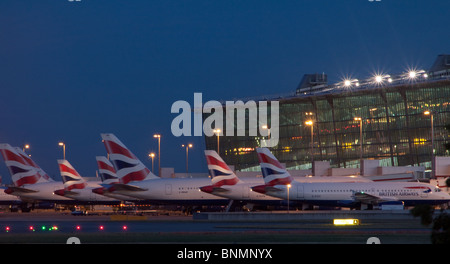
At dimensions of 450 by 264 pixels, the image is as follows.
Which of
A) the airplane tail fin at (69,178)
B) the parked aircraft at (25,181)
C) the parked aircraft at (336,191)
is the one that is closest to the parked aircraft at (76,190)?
the airplane tail fin at (69,178)

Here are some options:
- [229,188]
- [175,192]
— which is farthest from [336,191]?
[175,192]

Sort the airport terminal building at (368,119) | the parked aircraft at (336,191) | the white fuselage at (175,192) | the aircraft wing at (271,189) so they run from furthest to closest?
the airport terminal building at (368,119) < the white fuselage at (175,192) < the parked aircraft at (336,191) < the aircraft wing at (271,189)

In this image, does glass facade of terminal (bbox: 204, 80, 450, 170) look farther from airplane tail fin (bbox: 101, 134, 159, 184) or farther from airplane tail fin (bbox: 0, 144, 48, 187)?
airplane tail fin (bbox: 101, 134, 159, 184)

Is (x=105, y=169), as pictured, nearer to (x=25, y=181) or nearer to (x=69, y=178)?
(x=69, y=178)

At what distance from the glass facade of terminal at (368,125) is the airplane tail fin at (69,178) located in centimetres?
5728

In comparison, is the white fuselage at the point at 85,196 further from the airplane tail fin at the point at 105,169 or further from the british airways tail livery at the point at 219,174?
the british airways tail livery at the point at 219,174

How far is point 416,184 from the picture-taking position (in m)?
79.2

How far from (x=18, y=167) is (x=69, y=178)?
6.86 m

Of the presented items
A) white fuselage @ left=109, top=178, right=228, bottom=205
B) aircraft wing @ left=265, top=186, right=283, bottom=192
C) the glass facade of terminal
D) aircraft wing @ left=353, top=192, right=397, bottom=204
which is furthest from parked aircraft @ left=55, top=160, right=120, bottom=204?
the glass facade of terminal

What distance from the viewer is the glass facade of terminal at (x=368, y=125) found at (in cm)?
Answer: 13512

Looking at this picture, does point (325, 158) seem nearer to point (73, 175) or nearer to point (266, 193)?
point (73, 175)

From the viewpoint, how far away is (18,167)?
100062 mm

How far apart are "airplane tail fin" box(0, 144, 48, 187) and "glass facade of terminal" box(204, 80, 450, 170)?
59.8 meters
